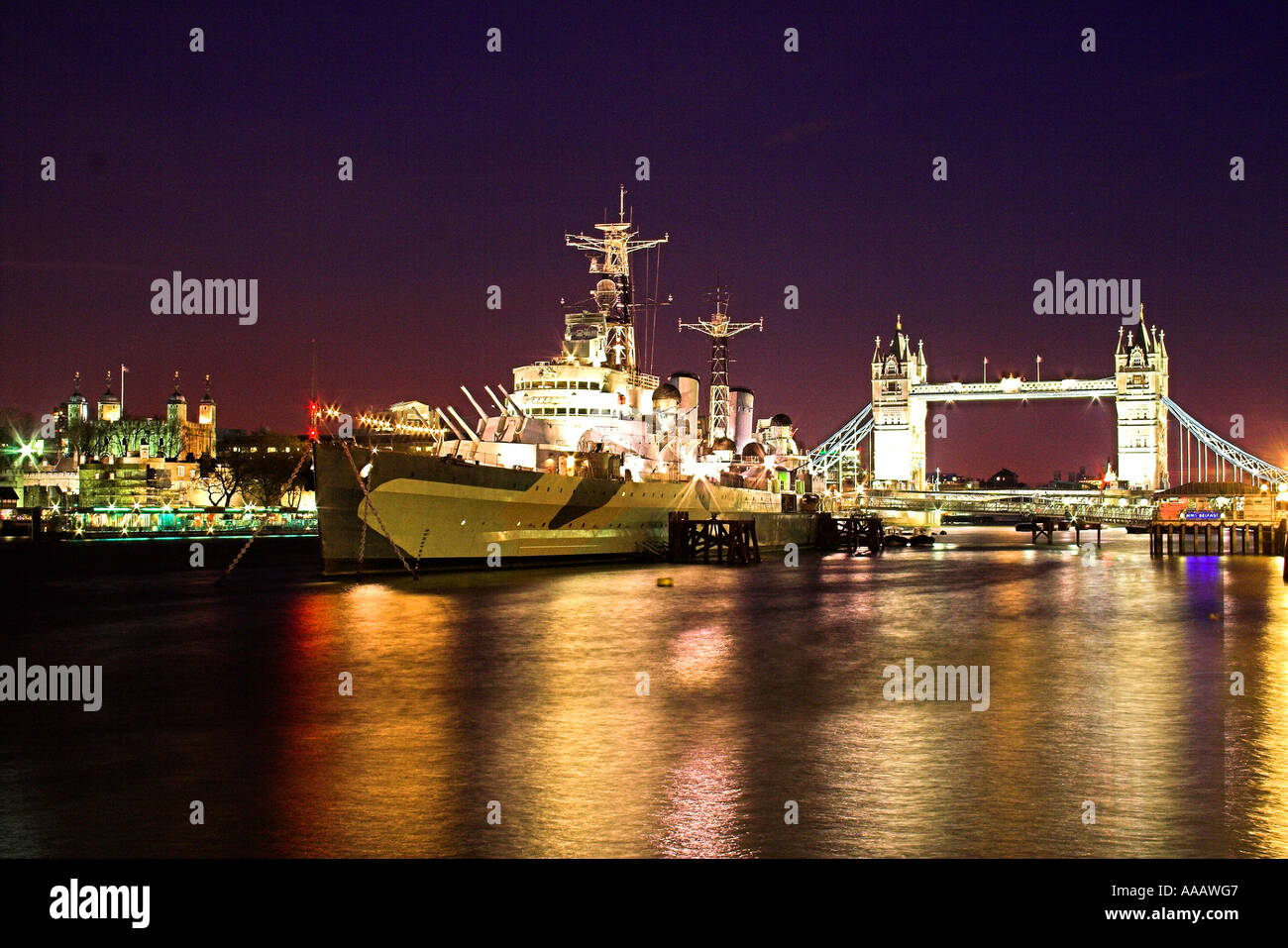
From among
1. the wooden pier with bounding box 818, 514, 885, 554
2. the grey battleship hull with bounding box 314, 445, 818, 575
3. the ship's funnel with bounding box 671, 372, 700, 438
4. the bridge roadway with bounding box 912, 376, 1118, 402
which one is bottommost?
the wooden pier with bounding box 818, 514, 885, 554

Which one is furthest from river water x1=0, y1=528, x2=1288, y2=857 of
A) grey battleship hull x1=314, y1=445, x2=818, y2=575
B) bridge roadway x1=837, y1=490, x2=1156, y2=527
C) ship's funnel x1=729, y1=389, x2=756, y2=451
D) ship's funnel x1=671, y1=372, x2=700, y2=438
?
bridge roadway x1=837, y1=490, x2=1156, y2=527

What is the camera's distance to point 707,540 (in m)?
49.7

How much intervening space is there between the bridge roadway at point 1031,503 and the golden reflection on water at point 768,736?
4650 inches

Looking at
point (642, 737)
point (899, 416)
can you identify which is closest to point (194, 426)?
point (899, 416)

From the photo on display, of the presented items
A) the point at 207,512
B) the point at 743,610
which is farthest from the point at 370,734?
the point at 207,512

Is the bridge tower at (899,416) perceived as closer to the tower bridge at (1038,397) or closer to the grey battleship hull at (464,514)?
the tower bridge at (1038,397)

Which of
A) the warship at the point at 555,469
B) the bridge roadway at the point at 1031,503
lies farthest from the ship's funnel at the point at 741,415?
the bridge roadway at the point at 1031,503

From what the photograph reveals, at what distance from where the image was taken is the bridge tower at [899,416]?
575 feet

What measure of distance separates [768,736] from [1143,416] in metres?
165

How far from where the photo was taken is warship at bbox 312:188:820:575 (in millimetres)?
32875

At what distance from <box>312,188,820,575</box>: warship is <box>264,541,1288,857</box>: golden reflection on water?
6280 millimetres

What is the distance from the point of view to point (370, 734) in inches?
486

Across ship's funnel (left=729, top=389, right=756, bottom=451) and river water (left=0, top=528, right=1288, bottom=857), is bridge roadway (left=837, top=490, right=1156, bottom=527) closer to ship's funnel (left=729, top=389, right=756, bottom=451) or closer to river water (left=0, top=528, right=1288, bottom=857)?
ship's funnel (left=729, top=389, right=756, bottom=451)
